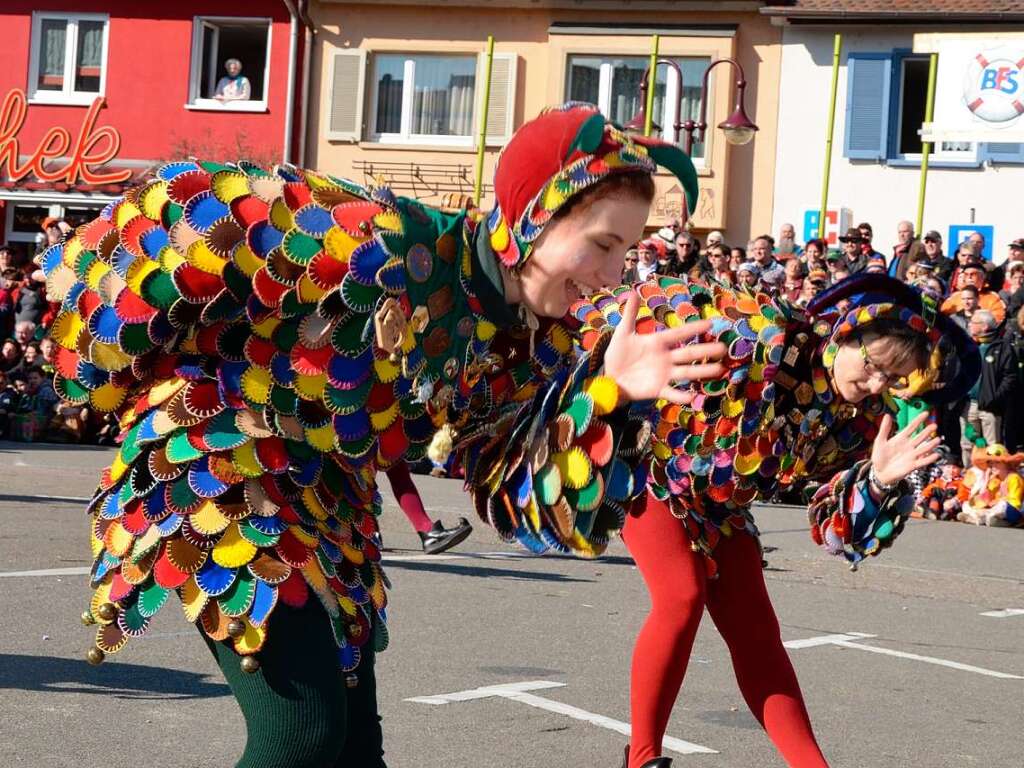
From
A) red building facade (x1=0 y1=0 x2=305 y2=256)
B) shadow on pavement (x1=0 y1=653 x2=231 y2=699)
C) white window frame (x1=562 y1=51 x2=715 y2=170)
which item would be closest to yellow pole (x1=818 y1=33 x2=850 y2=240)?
white window frame (x1=562 y1=51 x2=715 y2=170)

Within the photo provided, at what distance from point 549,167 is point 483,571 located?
6255 mm

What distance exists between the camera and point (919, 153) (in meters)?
25.2

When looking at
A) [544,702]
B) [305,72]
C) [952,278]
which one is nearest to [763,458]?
[544,702]

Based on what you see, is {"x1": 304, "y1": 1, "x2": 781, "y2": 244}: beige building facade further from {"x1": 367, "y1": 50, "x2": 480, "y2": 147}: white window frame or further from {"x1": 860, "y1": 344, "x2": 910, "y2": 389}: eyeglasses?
{"x1": 860, "y1": 344, "x2": 910, "y2": 389}: eyeglasses

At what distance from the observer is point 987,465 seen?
12852 mm

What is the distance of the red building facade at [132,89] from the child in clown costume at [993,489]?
16.8 metres

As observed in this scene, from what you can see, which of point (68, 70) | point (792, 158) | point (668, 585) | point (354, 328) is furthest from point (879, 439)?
point (68, 70)

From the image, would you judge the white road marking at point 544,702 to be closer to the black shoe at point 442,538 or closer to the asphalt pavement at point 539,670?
the asphalt pavement at point 539,670

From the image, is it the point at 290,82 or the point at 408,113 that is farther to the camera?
the point at 408,113

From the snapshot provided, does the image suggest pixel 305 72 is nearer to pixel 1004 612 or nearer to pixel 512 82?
pixel 512 82

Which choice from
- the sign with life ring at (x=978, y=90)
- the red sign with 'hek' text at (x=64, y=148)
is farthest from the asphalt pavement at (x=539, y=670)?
the red sign with 'hek' text at (x=64, y=148)

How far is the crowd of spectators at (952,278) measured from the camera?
13.4 meters

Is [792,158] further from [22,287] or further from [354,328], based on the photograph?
[354,328]

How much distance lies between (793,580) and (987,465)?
150 inches
